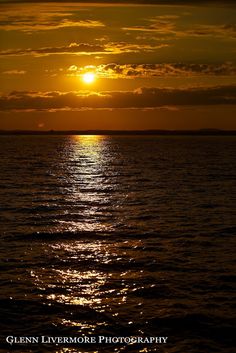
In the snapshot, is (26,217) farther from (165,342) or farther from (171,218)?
(165,342)

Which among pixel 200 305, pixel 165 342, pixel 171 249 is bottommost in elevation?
pixel 165 342

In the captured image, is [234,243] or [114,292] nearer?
[114,292]

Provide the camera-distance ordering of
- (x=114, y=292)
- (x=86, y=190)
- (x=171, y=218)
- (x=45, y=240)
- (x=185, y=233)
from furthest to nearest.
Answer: (x=86, y=190) < (x=171, y=218) < (x=185, y=233) < (x=45, y=240) < (x=114, y=292)

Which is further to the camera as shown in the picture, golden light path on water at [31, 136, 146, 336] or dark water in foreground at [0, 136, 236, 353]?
golden light path on water at [31, 136, 146, 336]

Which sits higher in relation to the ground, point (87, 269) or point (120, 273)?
point (87, 269)

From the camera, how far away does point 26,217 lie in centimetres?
3781

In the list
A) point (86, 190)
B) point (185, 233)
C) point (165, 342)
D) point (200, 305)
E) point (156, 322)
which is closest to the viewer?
point (165, 342)

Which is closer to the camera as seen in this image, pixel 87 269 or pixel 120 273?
pixel 120 273

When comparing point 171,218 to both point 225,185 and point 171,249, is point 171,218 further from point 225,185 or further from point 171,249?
point 225,185

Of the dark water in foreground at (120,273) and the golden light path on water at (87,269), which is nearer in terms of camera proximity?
the dark water in foreground at (120,273)

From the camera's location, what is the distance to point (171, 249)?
27.3 meters

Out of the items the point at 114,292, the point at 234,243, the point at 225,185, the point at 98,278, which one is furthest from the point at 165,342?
the point at 225,185

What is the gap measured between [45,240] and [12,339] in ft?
44.4

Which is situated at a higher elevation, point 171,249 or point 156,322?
point 171,249
